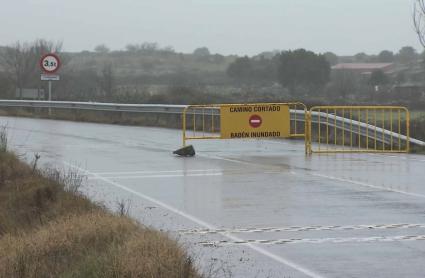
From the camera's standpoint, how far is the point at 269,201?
1095cm

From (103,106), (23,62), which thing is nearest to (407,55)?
(23,62)

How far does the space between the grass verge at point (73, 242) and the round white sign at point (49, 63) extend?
22.2 metres

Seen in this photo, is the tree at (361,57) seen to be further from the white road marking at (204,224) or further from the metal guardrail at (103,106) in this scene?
the white road marking at (204,224)

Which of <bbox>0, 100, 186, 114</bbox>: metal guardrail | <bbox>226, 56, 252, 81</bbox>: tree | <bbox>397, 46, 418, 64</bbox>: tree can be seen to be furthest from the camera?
<bbox>397, 46, 418, 64</bbox>: tree

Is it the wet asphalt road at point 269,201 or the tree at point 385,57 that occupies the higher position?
the tree at point 385,57

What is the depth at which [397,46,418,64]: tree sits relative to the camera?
9043 cm

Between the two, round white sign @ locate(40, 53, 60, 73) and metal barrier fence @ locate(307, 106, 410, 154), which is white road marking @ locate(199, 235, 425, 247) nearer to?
metal barrier fence @ locate(307, 106, 410, 154)

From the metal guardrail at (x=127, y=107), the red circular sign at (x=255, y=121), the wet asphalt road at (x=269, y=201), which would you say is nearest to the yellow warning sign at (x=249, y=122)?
the red circular sign at (x=255, y=121)

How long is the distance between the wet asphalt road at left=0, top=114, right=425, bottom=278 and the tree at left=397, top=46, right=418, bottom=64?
73730mm

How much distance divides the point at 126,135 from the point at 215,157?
22.8 ft

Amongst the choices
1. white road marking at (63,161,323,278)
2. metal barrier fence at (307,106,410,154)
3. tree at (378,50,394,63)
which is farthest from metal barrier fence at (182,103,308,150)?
tree at (378,50,394,63)

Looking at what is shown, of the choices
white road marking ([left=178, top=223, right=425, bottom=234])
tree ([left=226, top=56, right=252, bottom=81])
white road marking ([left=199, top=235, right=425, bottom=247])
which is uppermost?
tree ([left=226, top=56, right=252, bottom=81])

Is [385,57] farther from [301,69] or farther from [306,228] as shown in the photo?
[306,228]

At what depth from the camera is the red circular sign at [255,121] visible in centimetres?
1869
